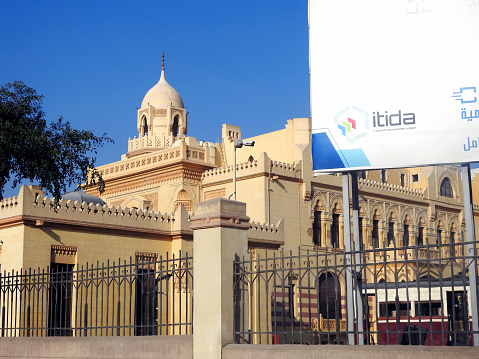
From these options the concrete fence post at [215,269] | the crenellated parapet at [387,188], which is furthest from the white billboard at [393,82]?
the crenellated parapet at [387,188]

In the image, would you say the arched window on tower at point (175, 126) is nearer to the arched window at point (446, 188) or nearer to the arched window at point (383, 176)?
the arched window at point (383, 176)

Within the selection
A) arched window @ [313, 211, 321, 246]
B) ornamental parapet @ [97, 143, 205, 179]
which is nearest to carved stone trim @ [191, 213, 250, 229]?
ornamental parapet @ [97, 143, 205, 179]

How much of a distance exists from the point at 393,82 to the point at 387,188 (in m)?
26.6

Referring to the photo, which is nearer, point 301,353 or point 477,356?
point 477,356

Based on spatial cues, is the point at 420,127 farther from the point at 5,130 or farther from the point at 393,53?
the point at 5,130

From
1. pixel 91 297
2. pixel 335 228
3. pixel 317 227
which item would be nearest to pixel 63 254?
pixel 91 297

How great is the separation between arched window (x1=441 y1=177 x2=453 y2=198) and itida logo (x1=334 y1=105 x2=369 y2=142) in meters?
31.8

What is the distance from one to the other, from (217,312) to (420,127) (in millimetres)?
5122

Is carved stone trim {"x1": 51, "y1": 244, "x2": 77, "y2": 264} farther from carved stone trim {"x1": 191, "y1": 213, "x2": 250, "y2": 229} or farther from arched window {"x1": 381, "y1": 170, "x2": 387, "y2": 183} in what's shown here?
arched window {"x1": 381, "y1": 170, "x2": 387, "y2": 183}

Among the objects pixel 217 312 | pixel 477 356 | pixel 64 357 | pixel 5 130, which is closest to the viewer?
pixel 477 356

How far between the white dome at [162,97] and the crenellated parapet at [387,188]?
12.4 meters

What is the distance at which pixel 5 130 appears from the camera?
1572 centimetres

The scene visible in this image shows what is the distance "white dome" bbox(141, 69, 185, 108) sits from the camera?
41.6 meters

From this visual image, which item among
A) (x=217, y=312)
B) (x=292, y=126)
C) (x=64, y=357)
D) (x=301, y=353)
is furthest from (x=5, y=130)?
(x=292, y=126)
